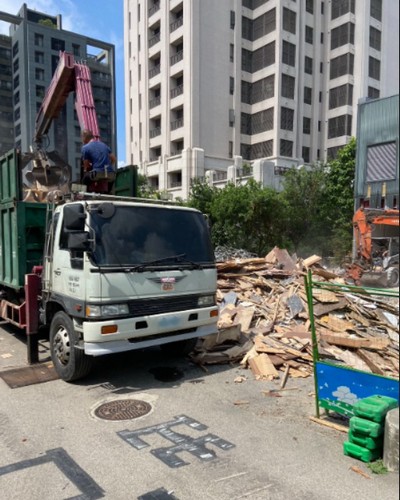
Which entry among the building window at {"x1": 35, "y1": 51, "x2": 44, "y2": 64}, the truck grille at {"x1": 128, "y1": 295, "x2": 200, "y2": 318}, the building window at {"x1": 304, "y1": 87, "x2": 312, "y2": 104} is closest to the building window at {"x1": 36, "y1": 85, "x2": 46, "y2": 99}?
the building window at {"x1": 35, "y1": 51, "x2": 44, "y2": 64}

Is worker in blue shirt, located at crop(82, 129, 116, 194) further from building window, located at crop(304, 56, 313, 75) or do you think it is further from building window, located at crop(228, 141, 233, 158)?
building window, located at crop(304, 56, 313, 75)

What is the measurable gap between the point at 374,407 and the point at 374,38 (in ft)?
186

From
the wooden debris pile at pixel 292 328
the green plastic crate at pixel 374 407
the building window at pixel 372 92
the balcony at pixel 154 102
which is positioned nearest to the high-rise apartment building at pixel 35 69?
the balcony at pixel 154 102

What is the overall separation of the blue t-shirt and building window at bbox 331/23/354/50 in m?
50.5

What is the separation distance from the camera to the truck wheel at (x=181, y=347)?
7031 mm

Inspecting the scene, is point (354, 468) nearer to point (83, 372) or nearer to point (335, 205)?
point (83, 372)

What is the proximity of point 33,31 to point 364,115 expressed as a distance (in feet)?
251

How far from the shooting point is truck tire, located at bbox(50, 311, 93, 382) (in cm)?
577

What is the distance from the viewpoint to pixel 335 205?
2720cm

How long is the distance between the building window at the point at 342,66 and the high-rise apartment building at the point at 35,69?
118 ft

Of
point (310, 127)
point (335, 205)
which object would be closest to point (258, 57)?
point (310, 127)

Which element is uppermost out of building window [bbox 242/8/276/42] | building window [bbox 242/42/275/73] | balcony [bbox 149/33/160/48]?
building window [bbox 242/8/276/42]

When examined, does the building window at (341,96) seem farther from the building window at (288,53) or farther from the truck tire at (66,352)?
the truck tire at (66,352)

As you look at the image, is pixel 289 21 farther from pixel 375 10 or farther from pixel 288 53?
pixel 375 10
